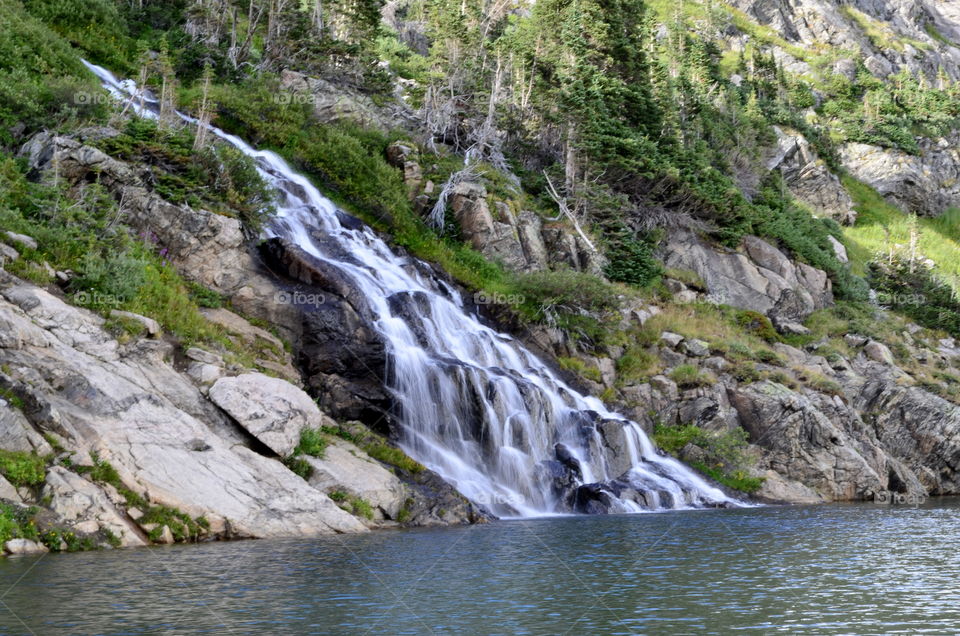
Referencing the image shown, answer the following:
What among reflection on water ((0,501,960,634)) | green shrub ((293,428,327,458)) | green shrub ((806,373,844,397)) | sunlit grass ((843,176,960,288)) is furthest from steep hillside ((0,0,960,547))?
reflection on water ((0,501,960,634))

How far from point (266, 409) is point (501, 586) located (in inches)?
442

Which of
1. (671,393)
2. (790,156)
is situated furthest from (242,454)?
(790,156)

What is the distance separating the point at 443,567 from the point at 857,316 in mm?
48566

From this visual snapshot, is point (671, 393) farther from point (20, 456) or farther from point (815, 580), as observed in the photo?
point (20, 456)

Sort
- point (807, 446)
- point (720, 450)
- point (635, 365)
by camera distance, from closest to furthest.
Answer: point (720, 450)
point (807, 446)
point (635, 365)

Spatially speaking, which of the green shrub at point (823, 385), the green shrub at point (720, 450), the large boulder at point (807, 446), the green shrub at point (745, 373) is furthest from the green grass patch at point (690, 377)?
the green shrub at point (823, 385)

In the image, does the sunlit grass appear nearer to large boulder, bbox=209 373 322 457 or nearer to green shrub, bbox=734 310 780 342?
green shrub, bbox=734 310 780 342

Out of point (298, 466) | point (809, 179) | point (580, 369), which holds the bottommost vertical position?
point (298, 466)

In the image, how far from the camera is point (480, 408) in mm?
31078

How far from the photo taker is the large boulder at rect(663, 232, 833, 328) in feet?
179

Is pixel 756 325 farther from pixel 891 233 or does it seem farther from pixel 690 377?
pixel 891 233

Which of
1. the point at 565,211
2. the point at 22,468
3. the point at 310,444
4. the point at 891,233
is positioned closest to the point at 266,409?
the point at 310,444

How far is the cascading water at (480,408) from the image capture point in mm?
30172

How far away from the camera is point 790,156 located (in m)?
82.4
